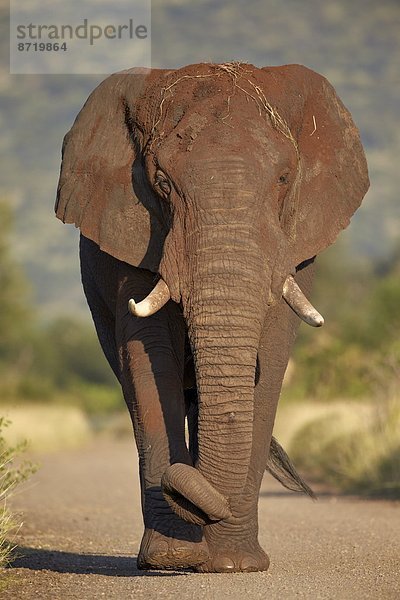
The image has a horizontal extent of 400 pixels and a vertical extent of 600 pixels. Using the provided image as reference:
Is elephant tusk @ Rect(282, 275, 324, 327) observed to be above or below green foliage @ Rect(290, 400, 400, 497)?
above

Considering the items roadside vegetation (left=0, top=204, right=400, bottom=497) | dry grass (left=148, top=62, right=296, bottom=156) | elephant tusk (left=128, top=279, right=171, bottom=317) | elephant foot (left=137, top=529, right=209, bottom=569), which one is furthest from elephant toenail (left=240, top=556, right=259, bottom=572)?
roadside vegetation (left=0, top=204, right=400, bottom=497)

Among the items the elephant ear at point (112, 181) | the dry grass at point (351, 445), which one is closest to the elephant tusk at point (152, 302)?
the elephant ear at point (112, 181)

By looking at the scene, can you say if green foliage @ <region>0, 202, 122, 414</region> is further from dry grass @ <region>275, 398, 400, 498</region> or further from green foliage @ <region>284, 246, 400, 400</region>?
dry grass @ <region>275, 398, 400, 498</region>

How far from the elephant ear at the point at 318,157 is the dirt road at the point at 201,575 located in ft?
7.37

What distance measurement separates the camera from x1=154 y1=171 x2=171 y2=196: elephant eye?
1031 centimetres

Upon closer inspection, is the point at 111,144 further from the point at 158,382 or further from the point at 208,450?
the point at 208,450

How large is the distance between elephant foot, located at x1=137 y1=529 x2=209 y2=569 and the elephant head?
629 millimetres

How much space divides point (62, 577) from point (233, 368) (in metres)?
2.02

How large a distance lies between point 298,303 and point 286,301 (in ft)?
0.41

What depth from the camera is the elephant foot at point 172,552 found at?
1022 centimetres

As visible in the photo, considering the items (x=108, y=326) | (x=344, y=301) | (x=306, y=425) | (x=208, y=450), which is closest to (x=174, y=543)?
(x=208, y=450)

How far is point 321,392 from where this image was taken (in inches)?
1319

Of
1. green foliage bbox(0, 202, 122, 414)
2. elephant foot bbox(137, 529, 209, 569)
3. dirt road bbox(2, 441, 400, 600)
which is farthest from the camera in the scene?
green foliage bbox(0, 202, 122, 414)

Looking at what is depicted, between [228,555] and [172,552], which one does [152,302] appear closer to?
[172,552]
